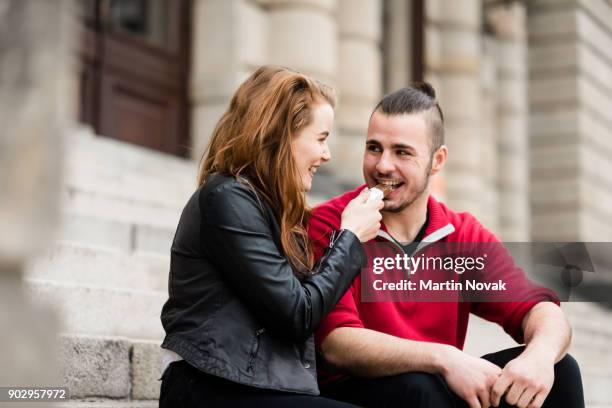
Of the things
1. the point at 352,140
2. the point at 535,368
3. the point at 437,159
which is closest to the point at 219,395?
the point at 535,368

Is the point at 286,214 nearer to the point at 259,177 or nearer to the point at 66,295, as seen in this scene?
the point at 259,177

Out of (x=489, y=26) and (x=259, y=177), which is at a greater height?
A: (x=489, y=26)

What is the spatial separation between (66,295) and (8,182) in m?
2.81

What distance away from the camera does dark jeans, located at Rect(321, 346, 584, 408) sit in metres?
2.62

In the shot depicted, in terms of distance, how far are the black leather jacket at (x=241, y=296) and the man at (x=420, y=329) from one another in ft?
0.88

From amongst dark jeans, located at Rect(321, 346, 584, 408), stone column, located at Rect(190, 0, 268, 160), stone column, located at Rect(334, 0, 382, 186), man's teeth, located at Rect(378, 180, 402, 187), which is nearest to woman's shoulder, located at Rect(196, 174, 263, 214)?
dark jeans, located at Rect(321, 346, 584, 408)

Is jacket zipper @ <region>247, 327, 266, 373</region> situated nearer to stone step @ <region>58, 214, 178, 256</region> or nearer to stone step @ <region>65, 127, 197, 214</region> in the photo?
stone step @ <region>58, 214, 178, 256</region>

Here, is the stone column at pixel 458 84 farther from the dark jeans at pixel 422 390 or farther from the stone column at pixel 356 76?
the dark jeans at pixel 422 390

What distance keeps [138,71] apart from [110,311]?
4.58 metres

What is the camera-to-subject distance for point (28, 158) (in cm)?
81

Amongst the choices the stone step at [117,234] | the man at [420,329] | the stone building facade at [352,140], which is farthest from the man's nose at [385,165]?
the stone step at [117,234]

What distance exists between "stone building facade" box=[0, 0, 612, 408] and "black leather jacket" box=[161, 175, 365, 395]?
0.48 metres

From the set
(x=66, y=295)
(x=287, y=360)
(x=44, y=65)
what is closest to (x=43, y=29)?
(x=44, y=65)

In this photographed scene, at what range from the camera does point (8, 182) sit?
79 centimetres
